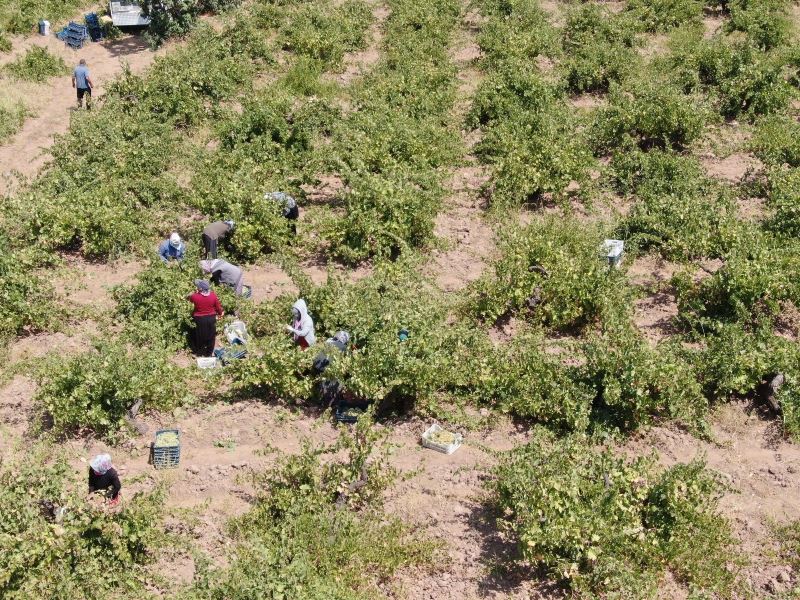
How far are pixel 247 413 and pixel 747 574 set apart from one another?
19.0ft

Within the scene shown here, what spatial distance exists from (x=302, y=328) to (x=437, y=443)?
2338 millimetres

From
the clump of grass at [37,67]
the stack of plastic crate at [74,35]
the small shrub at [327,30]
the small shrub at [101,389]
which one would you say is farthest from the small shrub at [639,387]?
the stack of plastic crate at [74,35]

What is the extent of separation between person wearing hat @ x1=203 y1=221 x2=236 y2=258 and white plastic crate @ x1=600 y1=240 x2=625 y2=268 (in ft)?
18.0

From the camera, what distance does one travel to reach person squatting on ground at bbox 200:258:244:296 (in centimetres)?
1294

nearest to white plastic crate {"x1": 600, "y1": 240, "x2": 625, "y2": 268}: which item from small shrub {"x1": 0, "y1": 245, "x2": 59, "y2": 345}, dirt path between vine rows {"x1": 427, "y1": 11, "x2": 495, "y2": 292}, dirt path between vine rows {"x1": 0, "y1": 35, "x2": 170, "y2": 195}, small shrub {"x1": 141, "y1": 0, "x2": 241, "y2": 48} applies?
dirt path between vine rows {"x1": 427, "y1": 11, "x2": 495, "y2": 292}

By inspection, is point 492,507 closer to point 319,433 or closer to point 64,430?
point 319,433

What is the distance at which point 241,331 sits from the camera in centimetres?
1234

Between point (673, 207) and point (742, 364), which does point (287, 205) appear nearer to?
point (673, 207)

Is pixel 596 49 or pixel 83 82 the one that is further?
pixel 596 49

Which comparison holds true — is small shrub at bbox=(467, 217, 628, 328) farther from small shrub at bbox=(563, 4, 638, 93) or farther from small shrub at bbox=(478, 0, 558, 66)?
small shrub at bbox=(478, 0, 558, 66)

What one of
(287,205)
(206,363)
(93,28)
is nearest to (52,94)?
(93,28)

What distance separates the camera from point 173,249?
13586mm

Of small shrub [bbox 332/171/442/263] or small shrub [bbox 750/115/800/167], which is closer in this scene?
small shrub [bbox 332/171/442/263]

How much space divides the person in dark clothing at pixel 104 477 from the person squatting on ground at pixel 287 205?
5961mm
